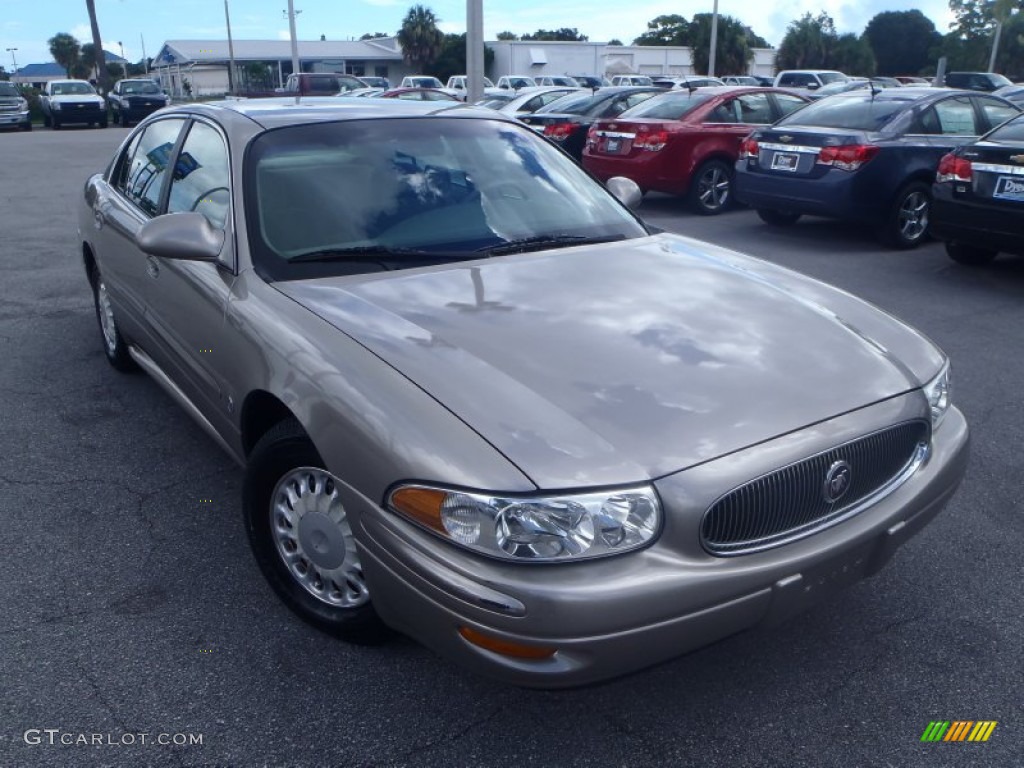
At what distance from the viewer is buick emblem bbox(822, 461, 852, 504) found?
2.37 metres

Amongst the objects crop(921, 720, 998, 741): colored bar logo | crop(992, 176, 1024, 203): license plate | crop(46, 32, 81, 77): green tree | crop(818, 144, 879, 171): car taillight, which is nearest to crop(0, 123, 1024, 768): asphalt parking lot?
crop(921, 720, 998, 741): colored bar logo

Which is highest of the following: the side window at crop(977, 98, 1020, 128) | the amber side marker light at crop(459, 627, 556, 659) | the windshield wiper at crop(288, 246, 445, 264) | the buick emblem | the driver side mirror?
the driver side mirror

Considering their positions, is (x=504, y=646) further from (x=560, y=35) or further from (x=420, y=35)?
(x=560, y=35)

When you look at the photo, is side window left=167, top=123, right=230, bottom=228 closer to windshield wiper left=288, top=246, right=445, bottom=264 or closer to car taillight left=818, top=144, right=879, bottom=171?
windshield wiper left=288, top=246, right=445, bottom=264

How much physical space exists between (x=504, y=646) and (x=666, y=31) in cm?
8876

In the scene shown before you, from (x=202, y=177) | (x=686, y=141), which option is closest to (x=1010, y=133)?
(x=686, y=141)

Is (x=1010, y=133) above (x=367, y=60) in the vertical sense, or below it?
above

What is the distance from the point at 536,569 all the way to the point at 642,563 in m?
0.25

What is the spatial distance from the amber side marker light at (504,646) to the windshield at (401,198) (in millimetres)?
1435

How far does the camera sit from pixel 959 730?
2.48m

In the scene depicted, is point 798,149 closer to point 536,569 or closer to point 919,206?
point 919,206

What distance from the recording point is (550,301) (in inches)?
115

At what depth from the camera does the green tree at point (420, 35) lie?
6531 centimetres

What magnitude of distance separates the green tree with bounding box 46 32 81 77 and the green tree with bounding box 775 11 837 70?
271 ft
